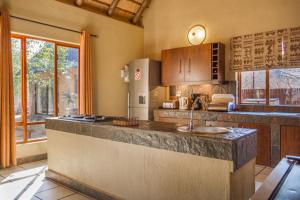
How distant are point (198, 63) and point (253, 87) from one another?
47.7 inches

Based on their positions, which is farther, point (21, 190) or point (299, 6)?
point (299, 6)

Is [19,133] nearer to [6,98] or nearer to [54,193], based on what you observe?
[6,98]

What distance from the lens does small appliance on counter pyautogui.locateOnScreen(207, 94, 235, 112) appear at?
4730mm

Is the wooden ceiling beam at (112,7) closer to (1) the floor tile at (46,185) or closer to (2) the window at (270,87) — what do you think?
(2) the window at (270,87)

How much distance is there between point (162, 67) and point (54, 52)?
7.92ft

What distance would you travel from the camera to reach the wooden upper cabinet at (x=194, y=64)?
5031mm

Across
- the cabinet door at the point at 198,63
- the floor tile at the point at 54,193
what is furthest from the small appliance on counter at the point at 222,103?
the floor tile at the point at 54,193

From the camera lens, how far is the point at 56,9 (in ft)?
16.1

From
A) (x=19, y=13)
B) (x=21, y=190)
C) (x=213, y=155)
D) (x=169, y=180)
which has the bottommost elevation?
(x=21, y=190)

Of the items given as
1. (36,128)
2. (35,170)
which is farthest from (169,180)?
(36,128)

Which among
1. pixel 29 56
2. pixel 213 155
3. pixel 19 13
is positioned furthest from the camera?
pixel 29 56

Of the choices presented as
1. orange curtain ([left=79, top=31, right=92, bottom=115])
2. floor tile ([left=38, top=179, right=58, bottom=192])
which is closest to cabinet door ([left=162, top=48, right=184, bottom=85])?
orange curtain ([left=79, top=31, right=92, bottom=115])

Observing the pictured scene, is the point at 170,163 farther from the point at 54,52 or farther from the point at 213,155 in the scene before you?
the point at 54,52

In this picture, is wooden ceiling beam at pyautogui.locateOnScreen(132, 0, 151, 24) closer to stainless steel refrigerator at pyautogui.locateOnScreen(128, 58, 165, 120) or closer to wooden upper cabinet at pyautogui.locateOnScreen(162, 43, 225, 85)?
stainless steel refrigerator at pyautogui.locateOnScreen(128, 58, 165, 120)
